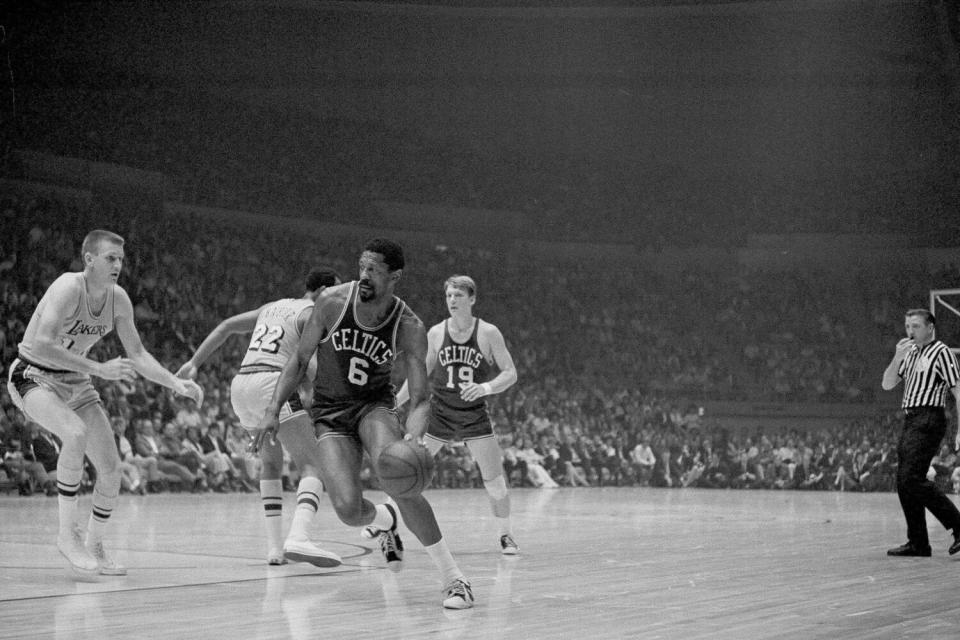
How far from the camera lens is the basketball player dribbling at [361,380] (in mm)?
6004

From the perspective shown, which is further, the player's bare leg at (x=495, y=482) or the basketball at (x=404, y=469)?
the player's bare leg at (x=495, y=482)

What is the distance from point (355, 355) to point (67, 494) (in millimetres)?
2383

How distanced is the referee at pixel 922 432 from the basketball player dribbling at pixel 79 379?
549cm

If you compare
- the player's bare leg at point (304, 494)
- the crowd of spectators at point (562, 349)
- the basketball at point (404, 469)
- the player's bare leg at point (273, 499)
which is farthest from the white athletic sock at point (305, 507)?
the crowd of spectators at point (562, 349)

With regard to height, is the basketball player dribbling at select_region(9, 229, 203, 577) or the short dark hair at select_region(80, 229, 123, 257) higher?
the short dark hair at select_region(80, 229, 123, 257)

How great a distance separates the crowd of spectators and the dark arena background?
0.08 meters

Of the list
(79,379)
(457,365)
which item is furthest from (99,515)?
(457,365)

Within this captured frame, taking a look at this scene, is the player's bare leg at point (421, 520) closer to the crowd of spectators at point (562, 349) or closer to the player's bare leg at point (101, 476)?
the player's bare leg at point (101, 476)

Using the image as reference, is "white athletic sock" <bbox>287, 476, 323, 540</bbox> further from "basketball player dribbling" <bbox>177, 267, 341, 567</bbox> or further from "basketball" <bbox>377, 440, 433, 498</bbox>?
"basketball" <bbox>377, 440, 433, 498</bbox>

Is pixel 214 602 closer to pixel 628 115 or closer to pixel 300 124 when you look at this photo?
pixel 300 124

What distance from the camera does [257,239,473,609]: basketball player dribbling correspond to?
6.00 meters

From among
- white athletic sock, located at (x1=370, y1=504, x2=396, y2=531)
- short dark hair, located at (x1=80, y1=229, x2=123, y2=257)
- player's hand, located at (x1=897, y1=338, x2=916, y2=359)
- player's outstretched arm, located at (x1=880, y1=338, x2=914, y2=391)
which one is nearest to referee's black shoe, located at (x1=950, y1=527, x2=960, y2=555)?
player's outstretched arm, located at (x1=880, y1=338, x2=914, y2=391)

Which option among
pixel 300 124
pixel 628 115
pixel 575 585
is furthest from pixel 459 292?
pixel 628 115

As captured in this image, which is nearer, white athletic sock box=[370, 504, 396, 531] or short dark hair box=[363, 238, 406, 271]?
short dark hair box=[363, 238, 406, 271]
